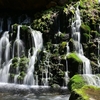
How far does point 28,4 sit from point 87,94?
44.5 feet

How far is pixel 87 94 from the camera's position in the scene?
22.0 ft

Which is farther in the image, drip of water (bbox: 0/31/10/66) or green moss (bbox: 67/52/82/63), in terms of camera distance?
drip of water (bbox: 0/31/10/66)

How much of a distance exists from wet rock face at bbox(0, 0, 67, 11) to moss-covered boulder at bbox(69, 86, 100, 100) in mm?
12295

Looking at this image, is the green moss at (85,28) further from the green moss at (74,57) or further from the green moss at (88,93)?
the green moss at (88,93)

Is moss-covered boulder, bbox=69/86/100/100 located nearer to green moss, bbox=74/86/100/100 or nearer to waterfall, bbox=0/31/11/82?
green moss, bbox=74/86/100/100

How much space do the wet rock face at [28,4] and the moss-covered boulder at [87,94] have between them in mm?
12295

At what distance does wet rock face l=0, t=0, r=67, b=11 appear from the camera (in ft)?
61.3

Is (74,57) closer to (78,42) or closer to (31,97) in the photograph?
(78,42)

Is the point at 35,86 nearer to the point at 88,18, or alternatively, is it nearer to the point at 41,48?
the point at 41,48

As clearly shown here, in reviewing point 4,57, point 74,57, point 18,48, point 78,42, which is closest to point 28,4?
point 18,48

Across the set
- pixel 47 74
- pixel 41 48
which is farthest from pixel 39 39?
pixel 47 74

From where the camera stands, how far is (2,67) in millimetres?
15633

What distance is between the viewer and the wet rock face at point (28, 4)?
18688 millimetres

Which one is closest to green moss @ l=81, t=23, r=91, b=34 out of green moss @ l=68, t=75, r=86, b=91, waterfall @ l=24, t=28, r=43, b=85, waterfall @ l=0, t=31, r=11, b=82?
waterfall @ l=24, t=28, r=43, b=85
